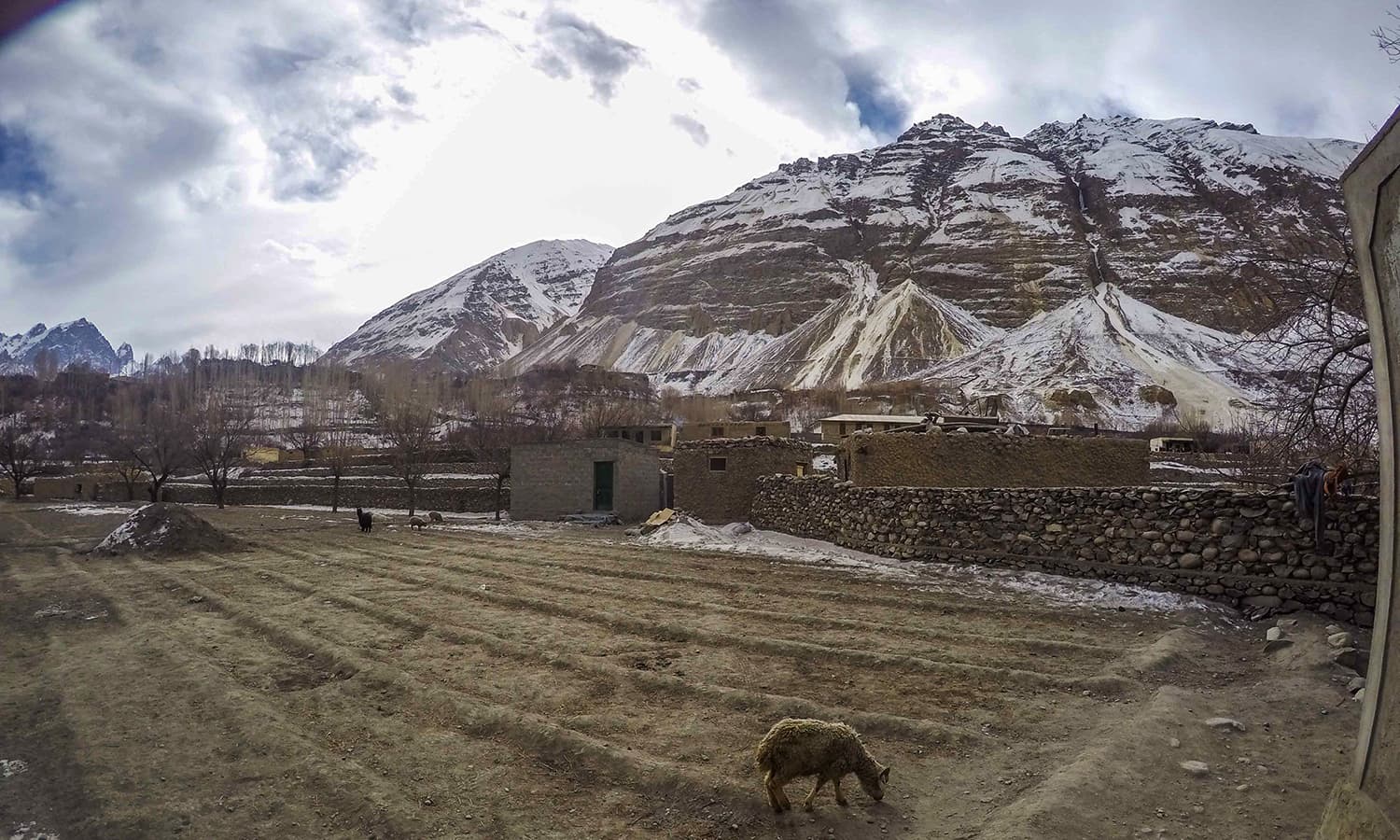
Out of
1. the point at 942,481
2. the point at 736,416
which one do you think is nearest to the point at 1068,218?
the point at 736,416

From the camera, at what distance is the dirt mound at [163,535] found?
18.6m

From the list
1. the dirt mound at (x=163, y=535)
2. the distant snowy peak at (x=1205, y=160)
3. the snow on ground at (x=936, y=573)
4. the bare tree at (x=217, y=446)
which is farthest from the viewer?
the distant snowy peak at (x=1205, y=160)

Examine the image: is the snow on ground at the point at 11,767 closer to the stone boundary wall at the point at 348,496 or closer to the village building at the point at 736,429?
the stone boundary wall at the point at 348,496

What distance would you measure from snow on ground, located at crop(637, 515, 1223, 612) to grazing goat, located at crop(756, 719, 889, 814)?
24.5 ft

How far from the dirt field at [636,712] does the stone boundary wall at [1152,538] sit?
882mm

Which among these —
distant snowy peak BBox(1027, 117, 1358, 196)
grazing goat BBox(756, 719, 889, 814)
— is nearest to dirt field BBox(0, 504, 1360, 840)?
grazing goat BBox(756, 719, 889, 814)

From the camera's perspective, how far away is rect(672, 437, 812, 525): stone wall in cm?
2361

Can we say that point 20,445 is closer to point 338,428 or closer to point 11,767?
point 338,428

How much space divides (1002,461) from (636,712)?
43.3 feet

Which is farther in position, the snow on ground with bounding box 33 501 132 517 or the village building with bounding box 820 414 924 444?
the village building with bounding box 820 414 924 444

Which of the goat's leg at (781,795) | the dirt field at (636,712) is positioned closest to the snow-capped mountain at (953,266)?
the dirt field at (636,712)

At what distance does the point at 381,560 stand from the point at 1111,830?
16305 mm

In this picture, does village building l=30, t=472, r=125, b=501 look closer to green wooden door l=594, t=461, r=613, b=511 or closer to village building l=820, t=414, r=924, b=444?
green wooden door l=594, t=461, r=613, b=511

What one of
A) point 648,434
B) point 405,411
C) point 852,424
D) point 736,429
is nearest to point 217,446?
point 405,411
